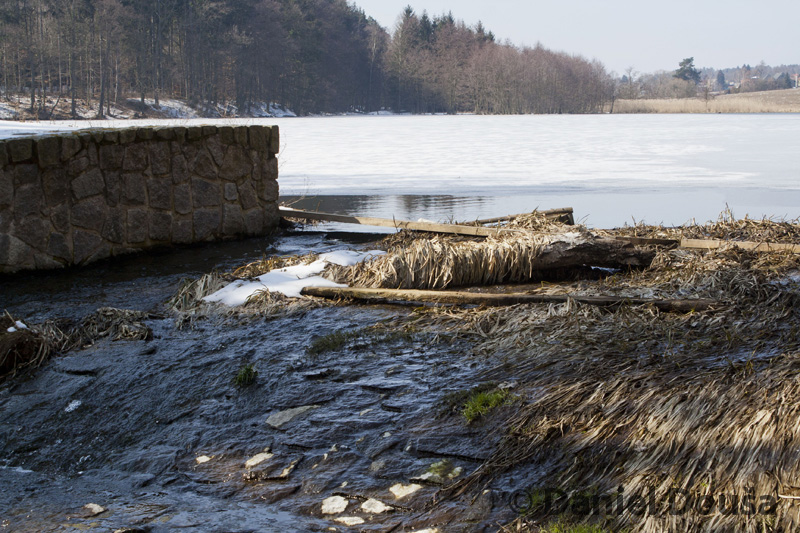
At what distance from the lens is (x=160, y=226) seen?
25.4 feet

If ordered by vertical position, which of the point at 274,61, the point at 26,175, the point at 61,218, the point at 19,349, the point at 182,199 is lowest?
the point at 19,349

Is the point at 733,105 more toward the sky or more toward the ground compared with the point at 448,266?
more toward the sky

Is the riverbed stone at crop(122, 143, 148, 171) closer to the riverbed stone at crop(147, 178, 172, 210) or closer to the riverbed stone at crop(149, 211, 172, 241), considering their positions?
the riverbed stone at crop(147, 178, 172, 210)

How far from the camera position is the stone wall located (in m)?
6.44

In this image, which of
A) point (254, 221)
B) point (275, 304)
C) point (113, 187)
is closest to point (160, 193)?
point (113, 187)

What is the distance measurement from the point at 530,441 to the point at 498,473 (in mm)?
252

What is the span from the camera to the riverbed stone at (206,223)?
26.7 ft

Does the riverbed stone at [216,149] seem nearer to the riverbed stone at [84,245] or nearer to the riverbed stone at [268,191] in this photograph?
the riverbed stone at [268,191]

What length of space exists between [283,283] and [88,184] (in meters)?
2.63

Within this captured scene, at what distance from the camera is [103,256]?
7191 millimetres

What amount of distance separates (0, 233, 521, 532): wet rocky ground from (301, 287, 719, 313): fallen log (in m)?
0.16

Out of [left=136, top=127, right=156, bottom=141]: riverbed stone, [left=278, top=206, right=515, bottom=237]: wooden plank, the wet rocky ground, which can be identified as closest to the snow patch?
the wet rocky ground

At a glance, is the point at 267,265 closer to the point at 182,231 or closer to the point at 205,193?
the point at 182,231

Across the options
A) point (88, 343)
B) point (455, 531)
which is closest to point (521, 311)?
point (455, 531)
